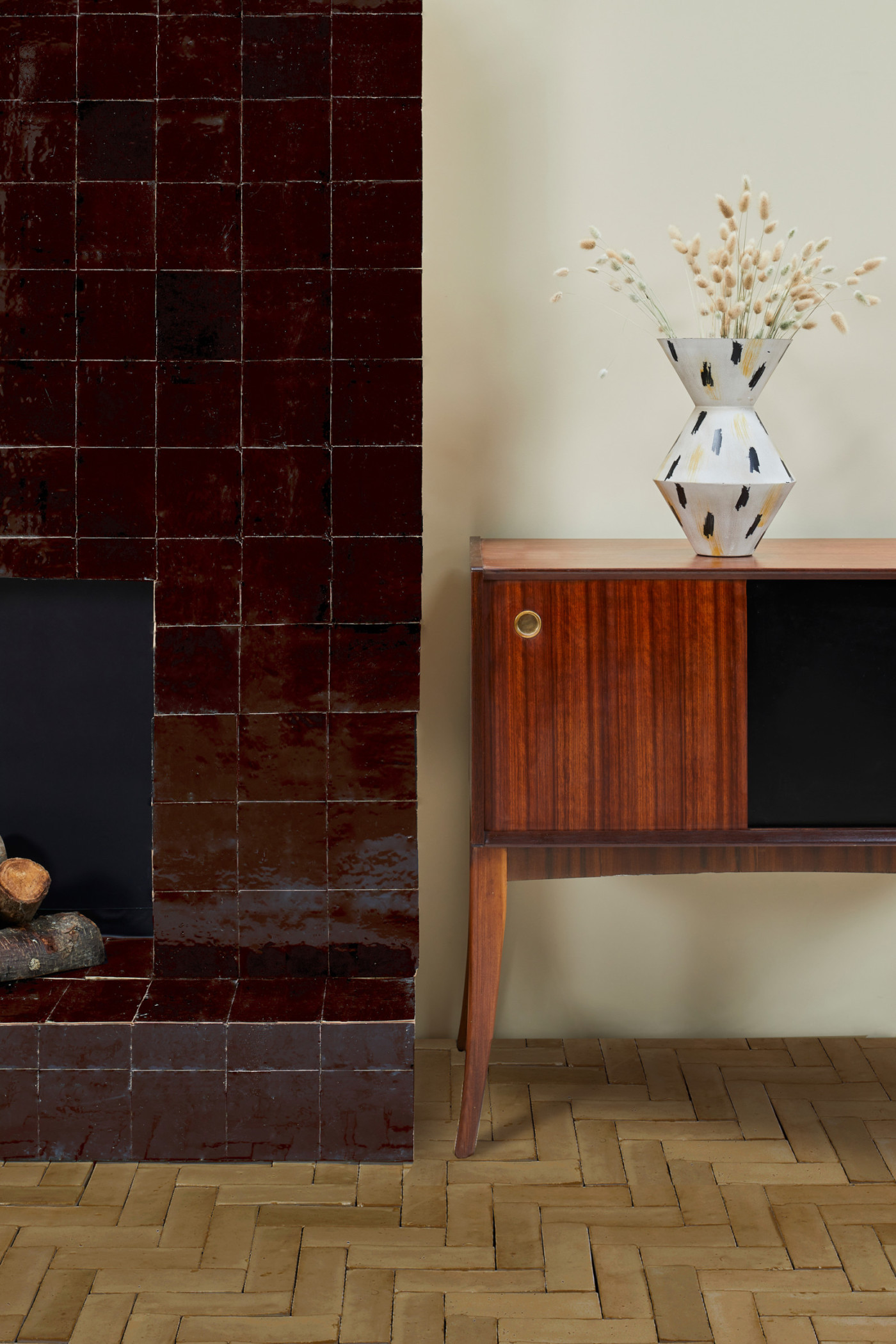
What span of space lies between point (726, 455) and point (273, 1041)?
4.12ft

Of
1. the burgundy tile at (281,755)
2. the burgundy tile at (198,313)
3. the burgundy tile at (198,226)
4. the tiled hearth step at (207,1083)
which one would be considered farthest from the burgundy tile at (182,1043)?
the burgundy tile at (198,226)

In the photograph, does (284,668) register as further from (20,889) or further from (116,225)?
(116,225)

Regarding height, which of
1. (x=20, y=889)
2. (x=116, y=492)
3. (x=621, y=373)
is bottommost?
(x=20, y=889)

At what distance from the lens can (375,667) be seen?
215cm

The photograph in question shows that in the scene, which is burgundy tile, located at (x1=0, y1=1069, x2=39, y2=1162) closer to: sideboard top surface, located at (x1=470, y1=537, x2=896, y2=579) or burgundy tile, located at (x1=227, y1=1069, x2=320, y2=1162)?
burgundy tile, located at (x1=227, y1=1069, x2=320, y2=1162)

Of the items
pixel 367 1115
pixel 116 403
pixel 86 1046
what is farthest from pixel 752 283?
pixel 86 1046

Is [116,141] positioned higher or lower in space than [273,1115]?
higher

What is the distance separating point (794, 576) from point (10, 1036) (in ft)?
4.96

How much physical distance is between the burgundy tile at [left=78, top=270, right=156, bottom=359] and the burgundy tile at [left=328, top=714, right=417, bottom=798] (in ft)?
2.40

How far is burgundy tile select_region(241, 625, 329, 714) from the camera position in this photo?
214 cm

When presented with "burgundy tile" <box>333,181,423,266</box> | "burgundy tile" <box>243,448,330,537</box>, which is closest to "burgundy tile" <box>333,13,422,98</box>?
"burgundy tile" <box>333,181,423,266</box>

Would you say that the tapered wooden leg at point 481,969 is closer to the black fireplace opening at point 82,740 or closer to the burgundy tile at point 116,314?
the black fireplace opening at point 82,740

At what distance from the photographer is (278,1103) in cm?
208

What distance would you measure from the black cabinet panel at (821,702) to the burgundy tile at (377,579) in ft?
1.90
